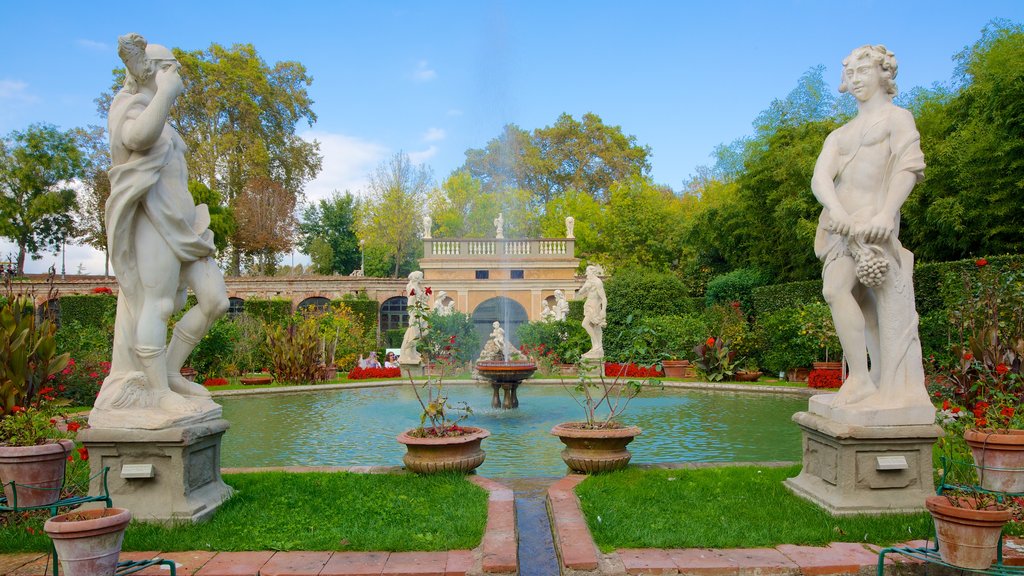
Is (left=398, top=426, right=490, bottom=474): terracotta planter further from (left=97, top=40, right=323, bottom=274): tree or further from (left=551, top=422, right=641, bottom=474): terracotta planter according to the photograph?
(left=97, top=40, right=323, bottom=274): tree

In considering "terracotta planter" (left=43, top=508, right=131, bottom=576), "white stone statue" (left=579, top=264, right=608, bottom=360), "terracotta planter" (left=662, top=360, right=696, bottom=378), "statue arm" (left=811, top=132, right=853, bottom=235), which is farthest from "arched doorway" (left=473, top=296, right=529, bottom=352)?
"terracotta planter" (left=43, top=508, right=131, bottom=576)

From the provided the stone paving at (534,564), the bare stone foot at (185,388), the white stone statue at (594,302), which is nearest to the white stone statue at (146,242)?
the bare stone foot at (185,388)

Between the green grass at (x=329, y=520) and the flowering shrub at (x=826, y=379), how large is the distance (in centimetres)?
911

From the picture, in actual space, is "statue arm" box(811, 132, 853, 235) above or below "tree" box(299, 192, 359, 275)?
below

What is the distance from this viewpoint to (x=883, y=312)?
4273 millimetres

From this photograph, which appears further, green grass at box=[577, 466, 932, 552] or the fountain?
the fountain

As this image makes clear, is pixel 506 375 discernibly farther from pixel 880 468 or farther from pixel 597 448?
pixel 880 468

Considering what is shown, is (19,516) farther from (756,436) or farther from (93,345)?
(93,345)

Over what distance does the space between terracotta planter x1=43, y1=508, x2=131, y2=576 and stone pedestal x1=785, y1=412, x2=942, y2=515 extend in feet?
12.8

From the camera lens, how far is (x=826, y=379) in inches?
463

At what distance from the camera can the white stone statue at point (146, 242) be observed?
3977 mm

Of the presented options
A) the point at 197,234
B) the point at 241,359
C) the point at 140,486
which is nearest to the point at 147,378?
the point at 140,486

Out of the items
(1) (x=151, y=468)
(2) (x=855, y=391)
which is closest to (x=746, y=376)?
(2) (x=855, y=391)

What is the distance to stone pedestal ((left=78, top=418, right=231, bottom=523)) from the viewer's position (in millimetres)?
3916
